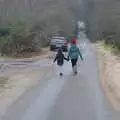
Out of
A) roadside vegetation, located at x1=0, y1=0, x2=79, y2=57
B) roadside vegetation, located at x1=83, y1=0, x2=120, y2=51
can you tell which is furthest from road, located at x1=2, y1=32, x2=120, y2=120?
roadside vegetation, located at x1=83, y1=0, x2=120, y2=51

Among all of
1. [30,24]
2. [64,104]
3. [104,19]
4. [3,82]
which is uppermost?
[104,19]

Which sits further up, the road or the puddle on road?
the puddle on road

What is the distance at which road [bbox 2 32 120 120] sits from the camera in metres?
10.7

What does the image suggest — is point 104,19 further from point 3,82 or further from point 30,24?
point 3,82

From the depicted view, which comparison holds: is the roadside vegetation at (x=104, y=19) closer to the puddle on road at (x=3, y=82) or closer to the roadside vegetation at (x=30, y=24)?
the roadside vegetation at (x=30, y=24)

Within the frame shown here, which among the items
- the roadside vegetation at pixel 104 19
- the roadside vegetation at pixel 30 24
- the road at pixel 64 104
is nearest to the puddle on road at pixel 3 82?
the road at pixel 64 104

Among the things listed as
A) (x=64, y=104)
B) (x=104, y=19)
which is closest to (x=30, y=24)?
(x=104, y=19)

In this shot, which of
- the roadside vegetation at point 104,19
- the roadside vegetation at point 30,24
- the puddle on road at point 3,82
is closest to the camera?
the puddle on road at point 3,82

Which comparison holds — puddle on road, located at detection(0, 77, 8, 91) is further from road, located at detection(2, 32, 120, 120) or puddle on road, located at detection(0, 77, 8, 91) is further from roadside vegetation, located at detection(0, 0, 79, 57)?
roadside vegetation, located at detection(0, 0, 79, 57)

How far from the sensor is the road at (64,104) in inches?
420

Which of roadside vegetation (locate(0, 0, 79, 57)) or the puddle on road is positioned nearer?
the puddle on road

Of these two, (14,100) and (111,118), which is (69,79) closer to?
(14,100)

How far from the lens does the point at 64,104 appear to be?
12.4 metres

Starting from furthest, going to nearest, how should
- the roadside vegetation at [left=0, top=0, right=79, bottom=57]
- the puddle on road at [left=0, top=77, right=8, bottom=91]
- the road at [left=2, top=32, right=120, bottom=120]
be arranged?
the roadside vegetation at [left=0, top=0, right=79, bottom=57] → the puddle on road at [left=0, top=77, right=8, bottom=91] → the road at [left=2, top=32, right=120, bottom=120]
